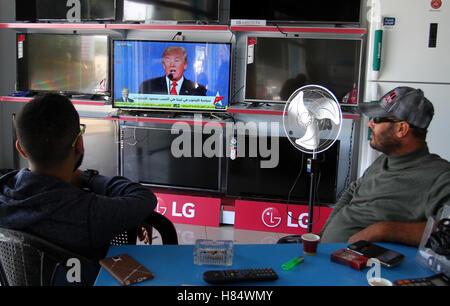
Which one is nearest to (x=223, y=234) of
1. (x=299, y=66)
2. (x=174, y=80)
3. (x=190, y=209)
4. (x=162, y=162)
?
(x=190, y=209)

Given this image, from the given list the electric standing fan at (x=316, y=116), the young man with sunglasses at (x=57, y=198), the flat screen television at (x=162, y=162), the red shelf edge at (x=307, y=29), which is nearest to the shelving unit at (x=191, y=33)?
the red shelf edge at (x=307, y=29)

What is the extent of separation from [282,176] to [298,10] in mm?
1561

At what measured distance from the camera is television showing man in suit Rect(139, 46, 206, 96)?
4211 millimetres

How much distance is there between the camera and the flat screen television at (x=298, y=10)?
3.81 metres

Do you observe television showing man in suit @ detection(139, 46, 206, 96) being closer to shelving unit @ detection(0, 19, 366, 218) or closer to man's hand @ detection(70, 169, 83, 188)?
shelving unit @ detection(0, 19, 366, 218)

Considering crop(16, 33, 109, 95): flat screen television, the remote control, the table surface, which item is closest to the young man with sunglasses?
the table surface

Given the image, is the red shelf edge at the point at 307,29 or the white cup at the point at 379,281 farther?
the red shelf edge at the point at 307,29

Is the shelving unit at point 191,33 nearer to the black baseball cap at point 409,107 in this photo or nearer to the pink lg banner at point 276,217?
the pink lg banner at point 276,217

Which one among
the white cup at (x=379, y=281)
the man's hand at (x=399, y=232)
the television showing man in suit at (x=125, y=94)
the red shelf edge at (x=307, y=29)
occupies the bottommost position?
the white cup at (x=379, y=281)

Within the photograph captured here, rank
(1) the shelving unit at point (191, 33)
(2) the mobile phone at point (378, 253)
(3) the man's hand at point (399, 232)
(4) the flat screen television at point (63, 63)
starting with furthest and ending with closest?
(4) the flat screen television at point (63, 63) → (1) the shelving unit at point (191, 33) → (3) the man's hand at point (399, 232) → (2) the mobile phone at point (378, 253)

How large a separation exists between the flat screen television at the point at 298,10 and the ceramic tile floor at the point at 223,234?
199cm
